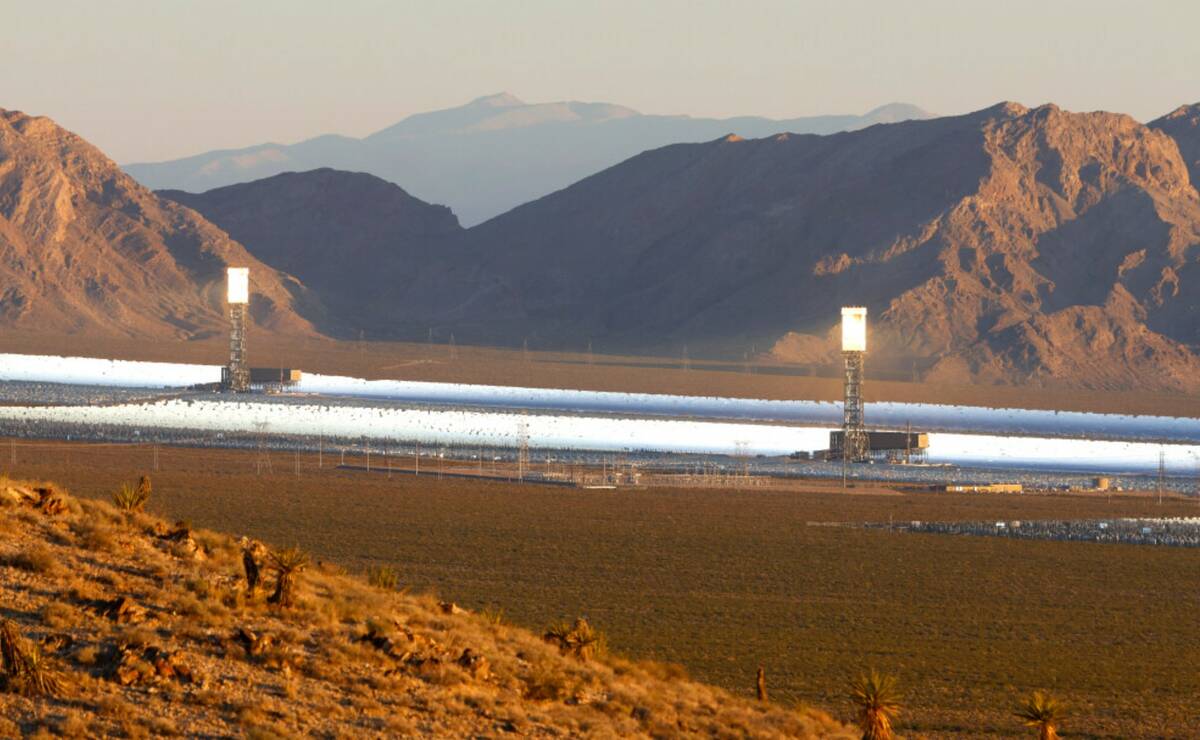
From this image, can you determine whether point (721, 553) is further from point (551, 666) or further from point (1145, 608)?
point (551, 666)

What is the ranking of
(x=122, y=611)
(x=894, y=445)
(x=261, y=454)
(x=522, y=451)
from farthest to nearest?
1. (x=894, y=445)
2. (x=522, y=451)
3. (x=261, y=454)
4. (x=122, y=611)

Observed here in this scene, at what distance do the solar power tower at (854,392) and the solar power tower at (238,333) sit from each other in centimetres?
5470

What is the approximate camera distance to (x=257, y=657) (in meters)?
18.7

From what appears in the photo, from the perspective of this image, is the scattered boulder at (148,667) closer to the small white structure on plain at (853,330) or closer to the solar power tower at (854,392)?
the solar power tower at (854,392)

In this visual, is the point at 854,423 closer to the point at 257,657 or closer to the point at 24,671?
the point at 257,657

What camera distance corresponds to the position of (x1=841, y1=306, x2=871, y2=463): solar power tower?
97.2 meters

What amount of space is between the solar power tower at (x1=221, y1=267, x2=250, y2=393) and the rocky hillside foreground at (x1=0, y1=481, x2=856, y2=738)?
117m

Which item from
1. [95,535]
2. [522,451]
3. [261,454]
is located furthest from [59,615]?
[522,451]

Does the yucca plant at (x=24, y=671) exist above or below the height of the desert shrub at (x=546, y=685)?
above

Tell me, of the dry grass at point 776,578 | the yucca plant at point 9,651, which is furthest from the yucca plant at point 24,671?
the dry grass at point 776,578

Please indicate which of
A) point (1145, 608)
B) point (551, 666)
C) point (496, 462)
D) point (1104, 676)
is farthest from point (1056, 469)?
point (551, 666)

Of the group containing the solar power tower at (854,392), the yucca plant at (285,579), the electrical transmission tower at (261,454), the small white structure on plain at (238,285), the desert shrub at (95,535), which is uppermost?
the small white structure on plain at (238,285)

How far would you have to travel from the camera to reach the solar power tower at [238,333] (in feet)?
458

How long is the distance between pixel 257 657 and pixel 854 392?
264 feet
